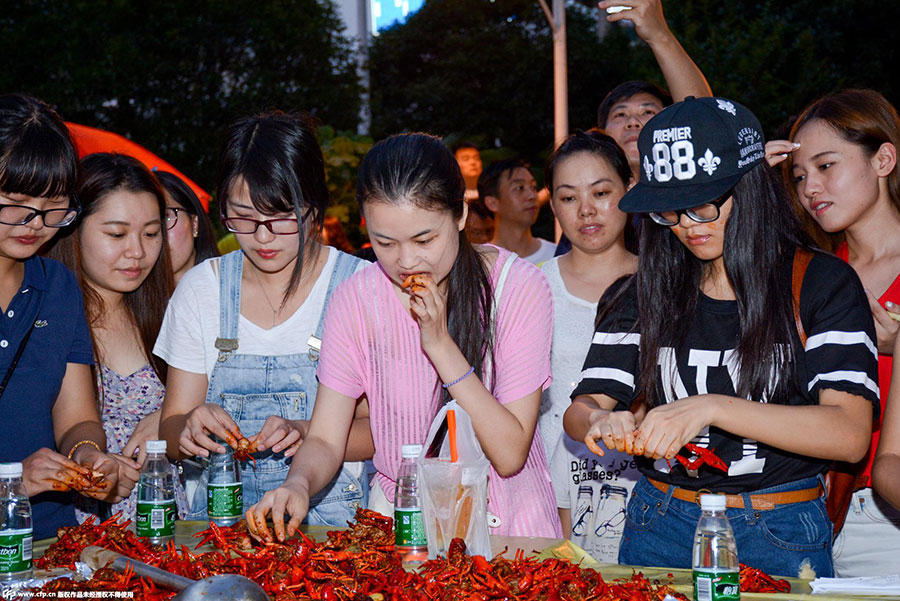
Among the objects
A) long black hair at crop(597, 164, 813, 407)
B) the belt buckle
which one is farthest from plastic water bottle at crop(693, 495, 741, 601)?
long black hair at crop(597, 164, 813, 407)

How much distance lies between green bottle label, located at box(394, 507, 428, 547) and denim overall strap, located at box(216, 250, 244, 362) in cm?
114

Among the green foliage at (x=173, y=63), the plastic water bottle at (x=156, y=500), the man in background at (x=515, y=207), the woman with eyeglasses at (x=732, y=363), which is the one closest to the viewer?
the woman with eyeglasses at (x=732, y=363)

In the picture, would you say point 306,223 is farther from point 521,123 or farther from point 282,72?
point 521,123

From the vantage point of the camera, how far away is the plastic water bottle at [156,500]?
2.62 m

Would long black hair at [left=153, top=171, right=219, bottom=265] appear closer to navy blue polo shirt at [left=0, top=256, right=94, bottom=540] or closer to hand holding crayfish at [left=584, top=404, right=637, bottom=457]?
navy blue polo shirt at [left=0, top=256, right=94, bottom=540]

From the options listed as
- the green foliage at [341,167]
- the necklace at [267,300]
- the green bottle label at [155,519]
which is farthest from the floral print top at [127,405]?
the green foliage at [341,167]

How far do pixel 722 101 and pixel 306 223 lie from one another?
1.49m

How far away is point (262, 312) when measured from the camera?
3312mm

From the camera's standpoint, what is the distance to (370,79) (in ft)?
92.4

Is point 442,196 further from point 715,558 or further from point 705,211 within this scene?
point 715,558

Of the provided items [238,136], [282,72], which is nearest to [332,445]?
[238,136]

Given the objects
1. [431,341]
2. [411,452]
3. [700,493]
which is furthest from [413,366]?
[700,493]

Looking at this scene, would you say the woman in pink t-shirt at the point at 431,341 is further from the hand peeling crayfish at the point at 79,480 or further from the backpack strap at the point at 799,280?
the backpack strap at the point at 799,280

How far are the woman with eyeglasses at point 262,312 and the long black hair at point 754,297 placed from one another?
112cm
